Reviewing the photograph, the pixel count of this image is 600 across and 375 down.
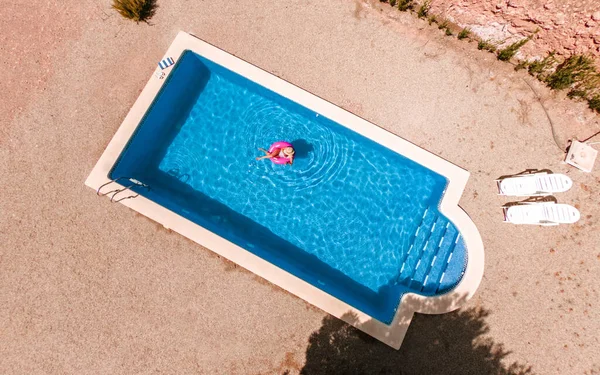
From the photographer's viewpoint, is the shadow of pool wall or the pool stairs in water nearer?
the pool stairs in water

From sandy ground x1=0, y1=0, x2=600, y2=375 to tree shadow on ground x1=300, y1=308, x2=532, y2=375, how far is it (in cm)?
3

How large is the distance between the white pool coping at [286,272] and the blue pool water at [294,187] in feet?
0.72

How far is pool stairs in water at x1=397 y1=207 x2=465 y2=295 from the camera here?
7.87 m

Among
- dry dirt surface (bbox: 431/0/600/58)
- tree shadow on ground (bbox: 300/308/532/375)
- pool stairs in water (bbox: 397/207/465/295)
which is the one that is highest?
dry dirt surface (bbox: 431/0/600/58)

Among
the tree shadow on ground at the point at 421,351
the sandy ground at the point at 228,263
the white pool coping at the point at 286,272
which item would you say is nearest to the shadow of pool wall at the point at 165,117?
the white pool coping at the point at 286,272

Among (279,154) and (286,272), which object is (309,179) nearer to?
(279,154)

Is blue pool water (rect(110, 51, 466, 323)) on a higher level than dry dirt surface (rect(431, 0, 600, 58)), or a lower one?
lower

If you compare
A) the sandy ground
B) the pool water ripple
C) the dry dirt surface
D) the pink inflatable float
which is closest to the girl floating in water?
the pink inflatable float

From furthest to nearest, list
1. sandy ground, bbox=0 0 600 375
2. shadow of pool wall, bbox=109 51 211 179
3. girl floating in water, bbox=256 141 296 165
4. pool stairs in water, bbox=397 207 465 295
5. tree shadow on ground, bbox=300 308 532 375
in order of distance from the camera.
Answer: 1. shadow of pool wall, bbox=109 51 211 179
2. girl floating in water, bbox=256 141 296 165
3. pool stairs in water, bbox=397 207 465 295
4. sandy ground, bbox=0 0 600 375
5. tree shadow on ground, bbox=300 308 532 375

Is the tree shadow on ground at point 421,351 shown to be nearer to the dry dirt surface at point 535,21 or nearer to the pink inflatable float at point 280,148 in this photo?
the pink inflatable float at point 280,148

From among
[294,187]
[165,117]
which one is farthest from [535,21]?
[165,117]

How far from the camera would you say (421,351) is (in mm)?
7348

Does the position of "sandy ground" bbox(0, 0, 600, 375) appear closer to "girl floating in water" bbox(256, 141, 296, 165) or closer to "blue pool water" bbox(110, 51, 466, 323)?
"blue pool water" bbox(110, 51, 466, 323)

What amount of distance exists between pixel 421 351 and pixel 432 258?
6.69 ft
